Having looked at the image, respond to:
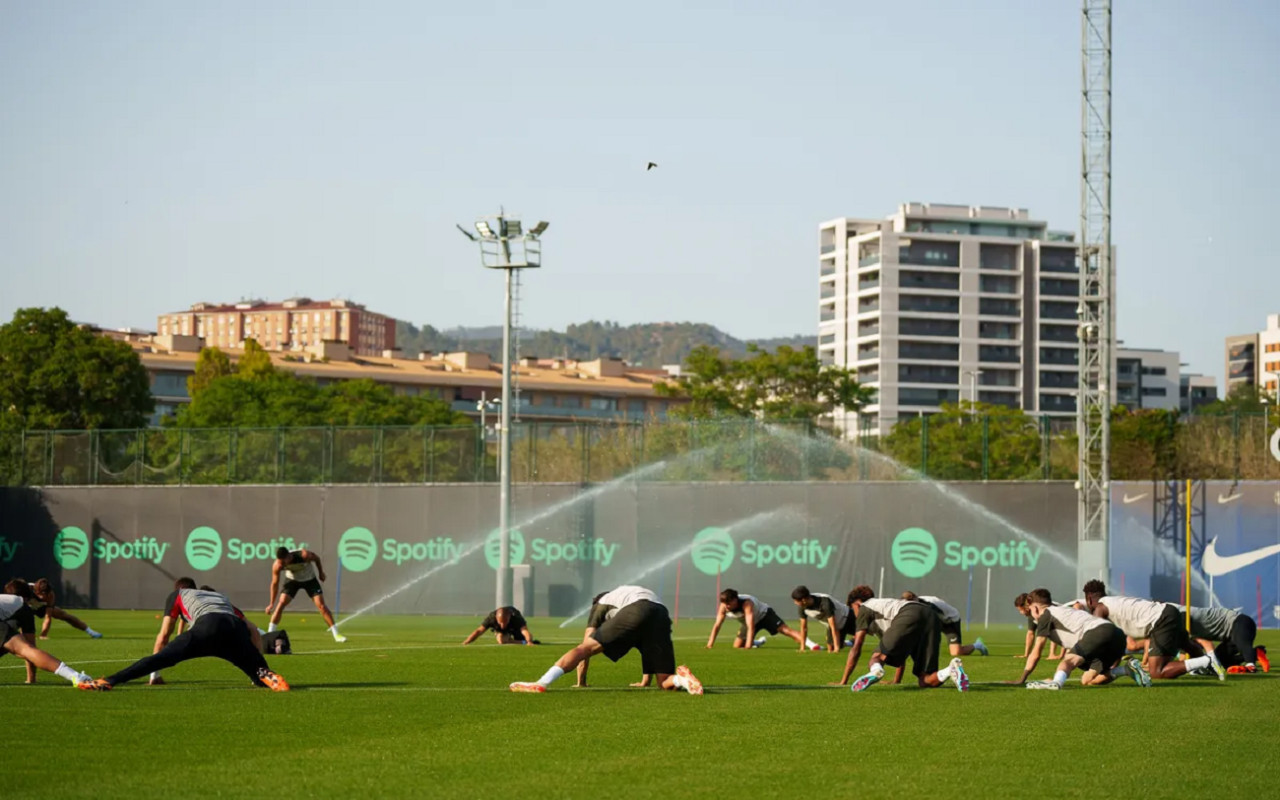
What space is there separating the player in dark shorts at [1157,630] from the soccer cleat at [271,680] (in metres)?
10.3

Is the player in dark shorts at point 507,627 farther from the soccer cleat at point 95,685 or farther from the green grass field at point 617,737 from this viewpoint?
the soccer cleat at point 95,685

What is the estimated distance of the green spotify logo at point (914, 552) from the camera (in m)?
45.2

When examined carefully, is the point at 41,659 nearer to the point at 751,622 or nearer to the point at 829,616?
the point at 751,622

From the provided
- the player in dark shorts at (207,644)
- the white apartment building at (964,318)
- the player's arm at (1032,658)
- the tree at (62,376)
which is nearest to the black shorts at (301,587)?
the player in dark shorts at (207,644)

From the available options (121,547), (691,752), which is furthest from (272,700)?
(121,547)

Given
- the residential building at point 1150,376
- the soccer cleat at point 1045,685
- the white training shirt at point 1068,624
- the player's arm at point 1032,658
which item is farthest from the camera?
the residential building at point 1150,376

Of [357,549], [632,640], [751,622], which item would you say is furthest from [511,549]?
[632,640]

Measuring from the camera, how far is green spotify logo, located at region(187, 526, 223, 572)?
2058 inches

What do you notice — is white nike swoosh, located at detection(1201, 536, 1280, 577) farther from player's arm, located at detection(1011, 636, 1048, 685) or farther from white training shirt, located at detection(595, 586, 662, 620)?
white training shirt, located at detection(595, 586, 662, 620)

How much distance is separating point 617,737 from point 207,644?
4.94m

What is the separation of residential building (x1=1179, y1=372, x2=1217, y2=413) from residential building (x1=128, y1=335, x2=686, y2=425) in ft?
187

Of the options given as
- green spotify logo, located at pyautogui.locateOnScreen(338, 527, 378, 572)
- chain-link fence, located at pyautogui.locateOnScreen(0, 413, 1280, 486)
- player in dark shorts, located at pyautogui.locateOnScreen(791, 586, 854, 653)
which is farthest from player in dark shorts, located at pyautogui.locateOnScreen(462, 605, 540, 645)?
green spotify logo, located at pyautogui.locateOnScreen(338, 527, 378, 572)

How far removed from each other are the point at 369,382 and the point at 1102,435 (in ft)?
254

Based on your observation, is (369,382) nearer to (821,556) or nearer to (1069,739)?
(821,556)
